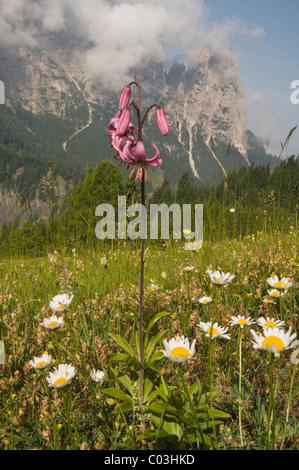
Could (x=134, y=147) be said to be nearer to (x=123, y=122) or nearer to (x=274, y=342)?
(x=123, y=122)

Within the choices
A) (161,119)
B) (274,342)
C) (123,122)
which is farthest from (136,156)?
(274,342)

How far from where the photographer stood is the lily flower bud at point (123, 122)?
1.63 m

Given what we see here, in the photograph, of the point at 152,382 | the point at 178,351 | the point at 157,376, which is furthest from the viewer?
the point at 157,376

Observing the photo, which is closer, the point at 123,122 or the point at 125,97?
the point at 123,122

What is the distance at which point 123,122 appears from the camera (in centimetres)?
166

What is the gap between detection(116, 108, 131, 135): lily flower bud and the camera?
1634 millimetres

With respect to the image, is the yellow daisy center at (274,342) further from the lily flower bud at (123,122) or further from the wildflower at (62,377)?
the lily flower bud at (123,122)

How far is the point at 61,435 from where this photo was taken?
172 centimetres

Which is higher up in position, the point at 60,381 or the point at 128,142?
the point at 128,142

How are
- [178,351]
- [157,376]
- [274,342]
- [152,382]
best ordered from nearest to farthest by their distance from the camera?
[274,342]
[178,351]
[152,382]
[157,376]

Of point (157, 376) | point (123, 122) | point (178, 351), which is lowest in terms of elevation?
point (157, 376)

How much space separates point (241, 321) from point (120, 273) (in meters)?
1.95

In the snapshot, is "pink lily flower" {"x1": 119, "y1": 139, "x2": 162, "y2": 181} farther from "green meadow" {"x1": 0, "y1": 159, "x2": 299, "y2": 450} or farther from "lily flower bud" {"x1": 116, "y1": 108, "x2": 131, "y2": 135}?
"green meadow" {"x1": 0, "y1": 159, "x2": 299, "y2": 450}
